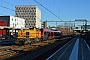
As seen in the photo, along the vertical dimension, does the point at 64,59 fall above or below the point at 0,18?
below

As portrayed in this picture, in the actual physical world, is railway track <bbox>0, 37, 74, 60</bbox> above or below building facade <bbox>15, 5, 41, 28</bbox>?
below

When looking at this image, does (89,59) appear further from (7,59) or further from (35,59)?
(7,59)

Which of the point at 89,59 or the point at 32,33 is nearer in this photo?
the point at 89,59

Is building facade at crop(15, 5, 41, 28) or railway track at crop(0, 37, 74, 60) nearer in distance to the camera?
railway track at crop(0, 37, 74, 60)

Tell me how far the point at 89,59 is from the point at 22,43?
18.7m

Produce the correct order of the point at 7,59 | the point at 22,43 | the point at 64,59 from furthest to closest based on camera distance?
the point at 22,43, the point at 64,59, the point at 7,59

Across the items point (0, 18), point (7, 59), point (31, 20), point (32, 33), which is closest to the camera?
point (7, 59)

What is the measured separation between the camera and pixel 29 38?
119ft

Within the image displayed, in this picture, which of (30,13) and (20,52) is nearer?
(20,52)

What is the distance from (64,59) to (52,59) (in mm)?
1057

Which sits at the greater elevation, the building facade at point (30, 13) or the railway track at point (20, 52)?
the building facade at point (30, 13)

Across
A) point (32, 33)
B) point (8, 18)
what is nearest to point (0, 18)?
point (8, 18)

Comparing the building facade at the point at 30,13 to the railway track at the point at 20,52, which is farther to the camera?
the building facade at the point at 30,13

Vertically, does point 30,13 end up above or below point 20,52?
above
